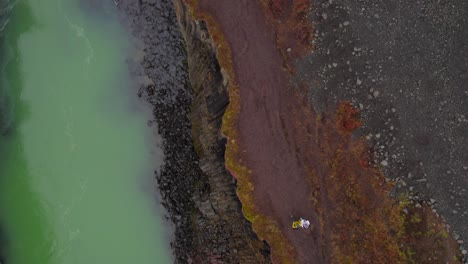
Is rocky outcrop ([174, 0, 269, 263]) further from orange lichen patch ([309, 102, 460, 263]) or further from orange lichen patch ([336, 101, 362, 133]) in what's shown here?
orange lichen patch ([336, 101, 362, 133])

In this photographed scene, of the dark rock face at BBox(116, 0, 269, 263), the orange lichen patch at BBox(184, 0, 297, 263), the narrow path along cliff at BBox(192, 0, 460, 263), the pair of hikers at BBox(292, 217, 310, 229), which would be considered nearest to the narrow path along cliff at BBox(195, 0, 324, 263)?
the narrow path along cliff at BBox(192, 0, 460, 263)

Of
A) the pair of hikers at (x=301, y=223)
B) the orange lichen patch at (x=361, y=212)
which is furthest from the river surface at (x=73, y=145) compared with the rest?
the orange lichen patch at (x=361, y=212)

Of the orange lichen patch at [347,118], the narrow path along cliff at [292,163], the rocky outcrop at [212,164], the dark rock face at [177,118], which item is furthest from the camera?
the dark rock face at [177,118]

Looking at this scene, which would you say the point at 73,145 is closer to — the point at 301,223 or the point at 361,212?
the point at 301,223

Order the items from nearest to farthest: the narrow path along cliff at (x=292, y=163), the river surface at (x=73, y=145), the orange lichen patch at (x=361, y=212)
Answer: the orange lichen patch at (x=361, y=212)
the narrow path along cliff at (x=292, y=163)
the river surface at (x=73, y=145)

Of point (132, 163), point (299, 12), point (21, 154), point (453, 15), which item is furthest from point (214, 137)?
point (453, 15)

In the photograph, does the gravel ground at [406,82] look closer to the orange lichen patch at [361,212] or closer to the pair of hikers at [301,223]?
the orange lichen patch at [361,212]
